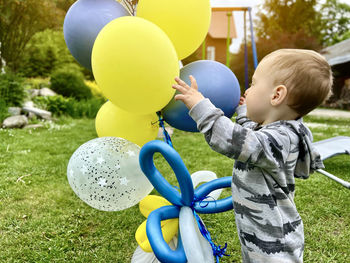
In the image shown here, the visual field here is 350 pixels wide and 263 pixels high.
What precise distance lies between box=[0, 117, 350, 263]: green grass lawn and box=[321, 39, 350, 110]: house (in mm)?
11155

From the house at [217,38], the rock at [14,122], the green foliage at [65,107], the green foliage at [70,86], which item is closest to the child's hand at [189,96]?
the rock at [14,122]

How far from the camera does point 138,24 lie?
1204 mm

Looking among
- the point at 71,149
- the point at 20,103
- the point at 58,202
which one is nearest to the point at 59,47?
the point at 20,103

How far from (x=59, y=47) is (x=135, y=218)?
13.2m

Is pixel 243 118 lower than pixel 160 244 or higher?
higher

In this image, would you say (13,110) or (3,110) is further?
(13,110)

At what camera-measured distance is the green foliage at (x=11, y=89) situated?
21.4 ft

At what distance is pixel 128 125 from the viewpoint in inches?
63.5

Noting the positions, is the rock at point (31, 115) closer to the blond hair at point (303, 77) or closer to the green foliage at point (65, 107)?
the green foliage at point (65, 107)

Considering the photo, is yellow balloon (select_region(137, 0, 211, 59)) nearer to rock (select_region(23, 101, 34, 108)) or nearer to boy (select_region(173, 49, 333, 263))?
boy (select_region(173, 49, 333, 263))

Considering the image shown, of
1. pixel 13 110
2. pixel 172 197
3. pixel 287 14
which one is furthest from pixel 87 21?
pixel 287 14

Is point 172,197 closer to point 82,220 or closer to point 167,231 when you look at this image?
point 167,231

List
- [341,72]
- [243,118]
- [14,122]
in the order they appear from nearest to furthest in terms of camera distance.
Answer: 1. [243,118]
2. [14,122]
3. [341,72]

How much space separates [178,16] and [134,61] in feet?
1.22
